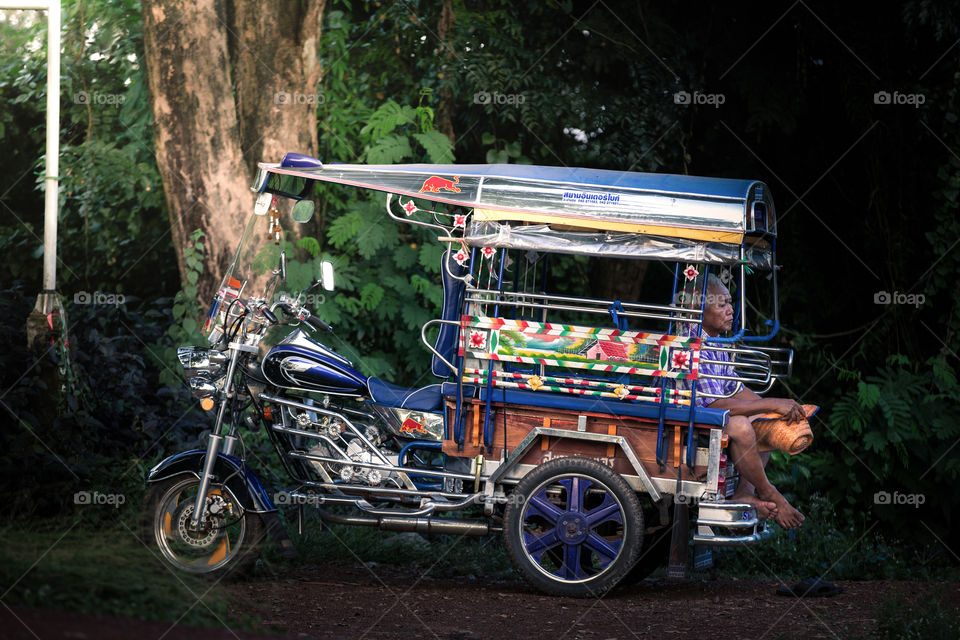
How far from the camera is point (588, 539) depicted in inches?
252

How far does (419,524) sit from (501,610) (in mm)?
710

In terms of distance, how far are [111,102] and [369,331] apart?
3.66m

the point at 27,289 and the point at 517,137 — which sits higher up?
the point at 517,137

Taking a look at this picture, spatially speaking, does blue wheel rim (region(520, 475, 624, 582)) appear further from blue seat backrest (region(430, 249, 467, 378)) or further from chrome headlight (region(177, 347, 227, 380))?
chrome headlight (region(177, 347, 227, 380))

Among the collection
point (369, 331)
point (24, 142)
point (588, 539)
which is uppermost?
point (24, 142)

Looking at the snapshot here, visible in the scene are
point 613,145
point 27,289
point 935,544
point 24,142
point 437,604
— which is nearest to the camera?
point 437,604

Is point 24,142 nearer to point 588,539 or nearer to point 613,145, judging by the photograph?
point 613,145

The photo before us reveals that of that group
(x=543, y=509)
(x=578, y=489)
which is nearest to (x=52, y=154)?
(x=543, y=509)

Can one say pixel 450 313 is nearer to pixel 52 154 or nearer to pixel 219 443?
pixel 219 443

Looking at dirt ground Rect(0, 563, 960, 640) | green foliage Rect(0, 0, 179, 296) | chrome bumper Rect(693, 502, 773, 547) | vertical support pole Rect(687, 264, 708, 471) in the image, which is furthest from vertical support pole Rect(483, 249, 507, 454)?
green foliage Rect(0, 0, 179, 296)

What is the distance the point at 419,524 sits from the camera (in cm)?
646

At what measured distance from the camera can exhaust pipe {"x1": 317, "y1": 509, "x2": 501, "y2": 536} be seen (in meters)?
6.43

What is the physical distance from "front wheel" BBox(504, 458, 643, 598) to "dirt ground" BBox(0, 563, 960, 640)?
0.14m

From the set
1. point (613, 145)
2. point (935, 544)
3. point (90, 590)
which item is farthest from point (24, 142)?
point (935, 544)
